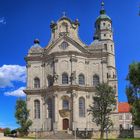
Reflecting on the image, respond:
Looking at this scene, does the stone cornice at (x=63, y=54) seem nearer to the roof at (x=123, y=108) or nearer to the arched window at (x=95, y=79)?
the arched window at (x=95, y=79)

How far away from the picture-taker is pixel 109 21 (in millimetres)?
95562

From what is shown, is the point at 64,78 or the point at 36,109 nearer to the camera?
the point at 64,78

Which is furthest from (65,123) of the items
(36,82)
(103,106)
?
(103,106)

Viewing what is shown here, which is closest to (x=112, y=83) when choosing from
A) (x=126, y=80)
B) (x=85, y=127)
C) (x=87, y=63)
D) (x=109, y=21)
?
(x=87, y=63)

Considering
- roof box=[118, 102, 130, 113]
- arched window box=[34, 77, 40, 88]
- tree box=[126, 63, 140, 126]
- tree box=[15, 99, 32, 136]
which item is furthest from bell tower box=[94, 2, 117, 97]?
tree box=[126, 63, 140, 126]

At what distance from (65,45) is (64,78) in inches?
273

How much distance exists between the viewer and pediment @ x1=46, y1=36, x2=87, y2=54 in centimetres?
7694

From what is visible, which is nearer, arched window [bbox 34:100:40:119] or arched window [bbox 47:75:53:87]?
arched window [bbox 34:100:40:119]

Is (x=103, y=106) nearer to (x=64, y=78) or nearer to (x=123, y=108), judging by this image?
(x=64, y=78)

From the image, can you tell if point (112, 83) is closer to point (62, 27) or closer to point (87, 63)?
point (87, 63)

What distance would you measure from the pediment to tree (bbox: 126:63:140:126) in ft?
97.7

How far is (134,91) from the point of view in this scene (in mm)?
47781

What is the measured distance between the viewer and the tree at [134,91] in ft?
149

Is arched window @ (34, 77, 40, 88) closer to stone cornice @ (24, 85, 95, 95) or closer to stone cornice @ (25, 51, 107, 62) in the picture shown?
stone cornice @ (24, 85, 95, 95)
